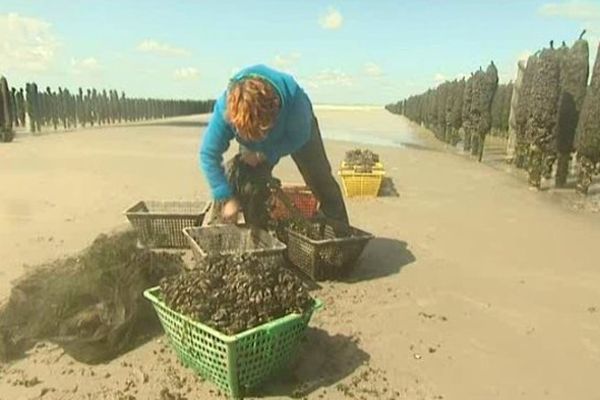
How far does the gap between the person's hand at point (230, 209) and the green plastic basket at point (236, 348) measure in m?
1.39

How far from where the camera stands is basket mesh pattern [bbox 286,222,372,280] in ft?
17.6

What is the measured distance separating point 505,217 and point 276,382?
653cm

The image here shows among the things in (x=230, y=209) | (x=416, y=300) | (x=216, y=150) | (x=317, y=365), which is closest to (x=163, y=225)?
(x=230, y=209)

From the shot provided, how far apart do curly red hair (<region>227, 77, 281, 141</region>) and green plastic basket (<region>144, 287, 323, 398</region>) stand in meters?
1.33

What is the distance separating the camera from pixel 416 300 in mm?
5238

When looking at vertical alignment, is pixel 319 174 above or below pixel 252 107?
below

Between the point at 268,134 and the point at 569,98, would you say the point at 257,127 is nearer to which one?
the point at 268,134

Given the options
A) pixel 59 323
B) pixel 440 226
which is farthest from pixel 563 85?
pixel 59 323

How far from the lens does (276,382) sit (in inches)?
143

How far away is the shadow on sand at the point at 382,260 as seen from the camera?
5877 millimetres

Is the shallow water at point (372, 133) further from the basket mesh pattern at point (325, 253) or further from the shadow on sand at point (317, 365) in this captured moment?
the shadow on sand at point (317, 365)

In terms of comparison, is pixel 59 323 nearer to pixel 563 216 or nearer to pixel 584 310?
pixel 584 310

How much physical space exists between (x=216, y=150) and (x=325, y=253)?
5.10 ft

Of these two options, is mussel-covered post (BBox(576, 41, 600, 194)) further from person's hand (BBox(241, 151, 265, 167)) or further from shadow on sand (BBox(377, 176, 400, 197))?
person's hand (BBox(241, 151, 265, 167))
